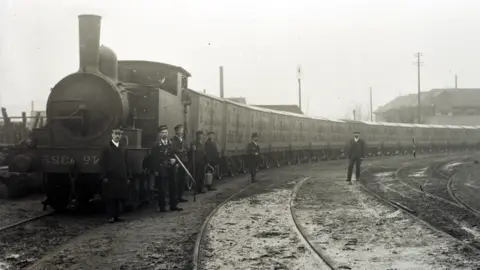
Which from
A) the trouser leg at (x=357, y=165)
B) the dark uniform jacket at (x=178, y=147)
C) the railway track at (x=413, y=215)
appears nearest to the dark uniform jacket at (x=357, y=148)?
the trouser leg at (x=357, y=165)

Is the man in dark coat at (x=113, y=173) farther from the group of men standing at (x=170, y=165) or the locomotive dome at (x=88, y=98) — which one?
the group of men standing at (x=170, y=165)

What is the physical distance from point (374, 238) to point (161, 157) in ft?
14.0

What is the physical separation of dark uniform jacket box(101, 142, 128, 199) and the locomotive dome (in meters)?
0.90

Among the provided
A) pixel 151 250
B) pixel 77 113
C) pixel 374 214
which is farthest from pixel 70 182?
pixel 374 214

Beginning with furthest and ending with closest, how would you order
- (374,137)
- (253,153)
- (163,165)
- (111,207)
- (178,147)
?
(374,137)
(253,153)
(178,147)
(163,165)
(111,207)

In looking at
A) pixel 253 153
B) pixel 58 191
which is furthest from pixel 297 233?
pixel 253 153

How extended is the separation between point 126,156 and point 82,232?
1667 mm

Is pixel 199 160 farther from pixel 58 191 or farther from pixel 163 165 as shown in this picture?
pixel 58 191

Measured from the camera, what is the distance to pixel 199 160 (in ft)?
42.8

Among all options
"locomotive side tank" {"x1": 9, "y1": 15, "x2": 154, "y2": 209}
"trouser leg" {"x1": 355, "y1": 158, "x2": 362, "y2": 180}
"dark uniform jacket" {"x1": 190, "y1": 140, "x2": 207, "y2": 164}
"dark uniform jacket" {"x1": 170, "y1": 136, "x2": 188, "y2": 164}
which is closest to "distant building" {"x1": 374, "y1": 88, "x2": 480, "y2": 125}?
"trouser leg" {"x1": 355, "y1": 158, "x2": 362, "y2": 180}

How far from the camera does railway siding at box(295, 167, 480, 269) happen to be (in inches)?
225

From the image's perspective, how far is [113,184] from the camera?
847cm

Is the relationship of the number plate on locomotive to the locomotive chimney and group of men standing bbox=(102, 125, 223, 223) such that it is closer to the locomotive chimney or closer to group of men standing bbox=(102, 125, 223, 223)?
group of men standing bbox=(102, 125, 223, 223)

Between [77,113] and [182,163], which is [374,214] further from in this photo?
[77,113]
